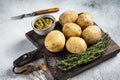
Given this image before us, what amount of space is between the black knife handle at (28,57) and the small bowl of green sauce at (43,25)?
6cm

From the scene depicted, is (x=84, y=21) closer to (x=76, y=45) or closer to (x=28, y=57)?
(x=76, y=45)

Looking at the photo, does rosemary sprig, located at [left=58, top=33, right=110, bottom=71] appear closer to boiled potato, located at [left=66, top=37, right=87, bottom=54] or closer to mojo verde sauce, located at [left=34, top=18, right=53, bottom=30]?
boiled potato, located at [left=66, top=37, right=87, bottom=54]

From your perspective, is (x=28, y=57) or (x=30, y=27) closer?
(x=28, y=57)

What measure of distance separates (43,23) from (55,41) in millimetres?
112

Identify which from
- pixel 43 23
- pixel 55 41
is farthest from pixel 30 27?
pixel 55 41

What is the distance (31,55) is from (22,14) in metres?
0.23

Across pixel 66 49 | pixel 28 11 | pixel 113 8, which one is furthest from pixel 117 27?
pixel 28 11

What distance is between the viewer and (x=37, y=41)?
2.89ft

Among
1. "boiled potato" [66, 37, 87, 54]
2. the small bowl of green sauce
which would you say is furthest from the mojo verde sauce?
"boiled potato" [66, 37, 87, 54]

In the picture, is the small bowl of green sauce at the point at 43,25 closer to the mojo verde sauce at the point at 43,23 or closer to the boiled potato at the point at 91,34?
the mojo verde sauce at the point at 43,23

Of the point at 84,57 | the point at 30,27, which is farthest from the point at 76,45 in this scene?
the point at 30,27

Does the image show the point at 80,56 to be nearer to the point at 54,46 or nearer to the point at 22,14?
the point at 54,46

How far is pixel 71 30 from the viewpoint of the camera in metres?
0.83

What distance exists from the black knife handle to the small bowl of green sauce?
0.06m
